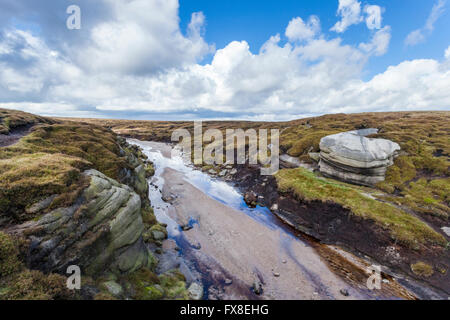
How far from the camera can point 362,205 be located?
3009 centimetres

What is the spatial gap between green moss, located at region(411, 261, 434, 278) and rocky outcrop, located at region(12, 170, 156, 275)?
31.2 metres

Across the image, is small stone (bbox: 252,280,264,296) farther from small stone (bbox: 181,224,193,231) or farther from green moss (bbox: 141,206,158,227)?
green moss (bbox: 141,206,158,227)

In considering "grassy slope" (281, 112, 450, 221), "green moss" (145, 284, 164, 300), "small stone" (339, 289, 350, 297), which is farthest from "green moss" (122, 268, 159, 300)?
"grassy slope" (281, 112, 450, 221)

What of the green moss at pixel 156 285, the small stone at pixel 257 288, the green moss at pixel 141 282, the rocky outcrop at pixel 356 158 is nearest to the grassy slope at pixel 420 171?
the rocky outcrop at pixel 356 158

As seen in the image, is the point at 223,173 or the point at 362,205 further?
the point at 223,173

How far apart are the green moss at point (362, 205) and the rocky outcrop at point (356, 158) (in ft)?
12.1

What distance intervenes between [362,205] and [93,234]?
37.7 meters

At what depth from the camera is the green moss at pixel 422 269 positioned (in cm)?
2053

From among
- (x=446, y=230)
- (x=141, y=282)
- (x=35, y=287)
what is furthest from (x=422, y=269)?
(x=35, y=287)

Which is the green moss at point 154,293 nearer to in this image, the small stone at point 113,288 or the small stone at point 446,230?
the small stone at point 113,288

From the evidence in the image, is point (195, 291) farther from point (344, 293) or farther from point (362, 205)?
point (362, 205)
